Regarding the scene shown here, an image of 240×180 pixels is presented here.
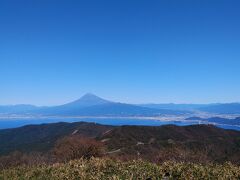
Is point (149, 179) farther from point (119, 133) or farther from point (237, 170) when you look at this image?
point (119, 133)

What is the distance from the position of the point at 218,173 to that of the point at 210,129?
181087 mm

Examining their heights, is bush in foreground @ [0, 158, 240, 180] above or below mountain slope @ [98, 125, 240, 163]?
above

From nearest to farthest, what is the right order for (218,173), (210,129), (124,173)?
(218,173)
(124,173)
(210,129)

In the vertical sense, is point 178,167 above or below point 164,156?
above

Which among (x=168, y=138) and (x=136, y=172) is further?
(x=168, y=138)

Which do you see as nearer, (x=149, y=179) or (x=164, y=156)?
(x=149, y=179)

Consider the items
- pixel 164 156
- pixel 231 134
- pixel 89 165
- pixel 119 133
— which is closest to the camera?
pixel 89 165

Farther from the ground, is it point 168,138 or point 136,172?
point 136,172

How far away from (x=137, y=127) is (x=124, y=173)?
148 m

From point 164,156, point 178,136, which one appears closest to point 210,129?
point 178,136

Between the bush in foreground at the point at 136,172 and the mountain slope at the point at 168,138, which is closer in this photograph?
the bush in foreground at the point at 136,172

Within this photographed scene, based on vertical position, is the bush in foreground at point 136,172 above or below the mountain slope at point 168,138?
above

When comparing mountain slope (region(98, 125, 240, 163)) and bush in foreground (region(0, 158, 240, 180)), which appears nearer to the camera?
bush in foreground (region(0, 158, 240, 180))

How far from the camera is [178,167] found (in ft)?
50.6
